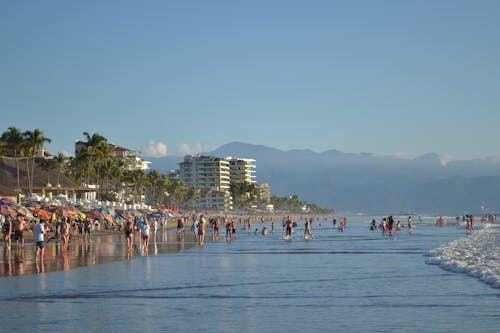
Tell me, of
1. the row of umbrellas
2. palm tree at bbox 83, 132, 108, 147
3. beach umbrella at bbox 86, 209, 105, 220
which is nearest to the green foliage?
palm tree at bbox 83, 132, 108, 147

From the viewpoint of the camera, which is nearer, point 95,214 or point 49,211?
point 49,211

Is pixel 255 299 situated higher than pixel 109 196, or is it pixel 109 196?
pixel 109 196

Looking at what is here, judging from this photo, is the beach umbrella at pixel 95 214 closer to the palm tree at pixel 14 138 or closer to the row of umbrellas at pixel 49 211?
the row of umbrellas at pixel 49 211

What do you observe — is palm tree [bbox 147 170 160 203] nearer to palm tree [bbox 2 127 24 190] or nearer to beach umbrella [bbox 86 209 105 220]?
palm tree [bbox 2 127 24 190]

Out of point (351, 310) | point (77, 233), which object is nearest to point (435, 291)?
point (351, 310)

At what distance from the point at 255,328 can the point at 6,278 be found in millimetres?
11300

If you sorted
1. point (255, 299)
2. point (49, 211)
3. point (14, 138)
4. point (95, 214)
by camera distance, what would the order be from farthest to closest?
point (14, 138)
point (95, 214)
point (49, 211)
point (255, 299)

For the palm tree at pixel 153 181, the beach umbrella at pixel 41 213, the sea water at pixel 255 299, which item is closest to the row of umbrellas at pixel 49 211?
the beach umbrella at pixel 41 213

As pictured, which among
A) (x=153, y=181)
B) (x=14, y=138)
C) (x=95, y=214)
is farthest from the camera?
(x=153, y=181)

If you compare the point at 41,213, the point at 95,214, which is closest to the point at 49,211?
the point at 41,213

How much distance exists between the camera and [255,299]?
1644 cm

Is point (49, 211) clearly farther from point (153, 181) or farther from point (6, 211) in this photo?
point (153, 181)

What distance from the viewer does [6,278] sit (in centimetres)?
2120

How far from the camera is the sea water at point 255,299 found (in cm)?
1280
